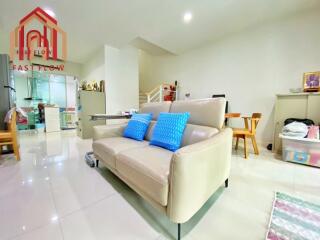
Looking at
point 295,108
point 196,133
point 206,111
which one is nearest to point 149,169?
point 196,133

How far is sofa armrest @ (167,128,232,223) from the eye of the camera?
86cm

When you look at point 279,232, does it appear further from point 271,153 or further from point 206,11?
point 206,11

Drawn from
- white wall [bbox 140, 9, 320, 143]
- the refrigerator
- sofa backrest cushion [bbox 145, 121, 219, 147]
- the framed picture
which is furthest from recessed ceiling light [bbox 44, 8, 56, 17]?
the framed picture

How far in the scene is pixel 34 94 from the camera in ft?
18.9

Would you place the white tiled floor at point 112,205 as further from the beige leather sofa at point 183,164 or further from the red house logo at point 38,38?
the red house logo at point 38,38

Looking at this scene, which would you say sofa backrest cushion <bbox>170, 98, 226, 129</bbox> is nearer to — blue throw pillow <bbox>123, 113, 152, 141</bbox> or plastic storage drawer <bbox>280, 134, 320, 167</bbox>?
blue throw pillow <bbox>123, 113, 152, 141</bbox>

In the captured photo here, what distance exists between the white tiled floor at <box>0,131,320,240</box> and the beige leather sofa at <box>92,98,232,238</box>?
0.19 meters

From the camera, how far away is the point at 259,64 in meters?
3.45

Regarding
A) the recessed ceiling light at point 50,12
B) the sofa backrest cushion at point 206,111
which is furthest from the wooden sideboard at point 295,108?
the recessed ceiling light at point 50,12

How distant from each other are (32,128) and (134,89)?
419 cm

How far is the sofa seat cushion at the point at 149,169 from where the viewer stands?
98cm

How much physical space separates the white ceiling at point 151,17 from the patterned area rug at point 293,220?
125 inches

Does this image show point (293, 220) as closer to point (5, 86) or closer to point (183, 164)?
point (183, 164)

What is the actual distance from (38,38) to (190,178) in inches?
194
